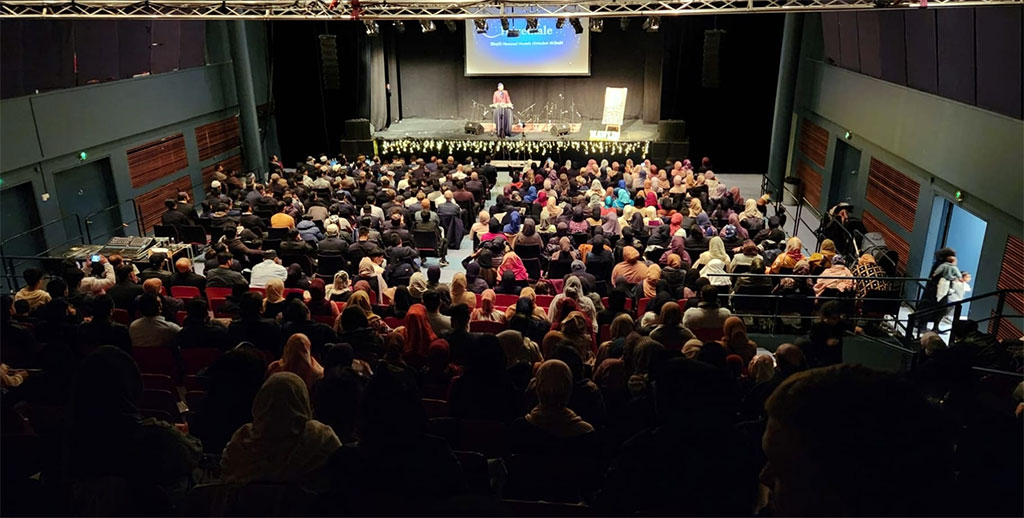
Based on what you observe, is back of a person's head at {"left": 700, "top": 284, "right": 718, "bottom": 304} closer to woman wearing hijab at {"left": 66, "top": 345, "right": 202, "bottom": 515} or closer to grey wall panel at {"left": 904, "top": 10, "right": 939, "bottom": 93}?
woman wearing hijab at {"left": 66, "top": 345, "right": 202, "bottom": 515}

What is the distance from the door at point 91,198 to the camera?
37.1 feet

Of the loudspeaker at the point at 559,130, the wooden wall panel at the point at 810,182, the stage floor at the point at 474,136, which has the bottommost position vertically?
the wooden wall panel at the point at 810,182

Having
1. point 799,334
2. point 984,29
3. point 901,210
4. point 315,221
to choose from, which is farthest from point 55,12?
point 901,210

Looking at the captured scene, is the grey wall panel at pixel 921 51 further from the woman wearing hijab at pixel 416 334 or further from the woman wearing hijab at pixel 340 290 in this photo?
the woman wearing hijab at pixel 340 290

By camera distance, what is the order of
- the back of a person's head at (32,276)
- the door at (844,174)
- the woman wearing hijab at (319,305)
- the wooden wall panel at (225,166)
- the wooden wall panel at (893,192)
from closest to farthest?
the woman wearing hijab at (319,305) < the back of a person's head at (32,276) < the wooden wall panel at (893,192) < the door at (844,174) < the wooden wall panel at (225,166)

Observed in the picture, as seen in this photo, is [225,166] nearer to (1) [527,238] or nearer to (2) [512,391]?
(1) [527,238]

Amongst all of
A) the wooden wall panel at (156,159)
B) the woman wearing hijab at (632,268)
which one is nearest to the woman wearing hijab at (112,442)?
the woman wearing hijab at (632,268)

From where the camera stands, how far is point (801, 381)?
119 centimetres

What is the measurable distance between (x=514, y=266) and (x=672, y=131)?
10195 millimetres

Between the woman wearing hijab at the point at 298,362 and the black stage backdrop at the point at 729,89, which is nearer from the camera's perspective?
the woman wearing hijab at the point at 298,362

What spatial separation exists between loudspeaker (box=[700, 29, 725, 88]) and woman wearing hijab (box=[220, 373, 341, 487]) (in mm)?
10429

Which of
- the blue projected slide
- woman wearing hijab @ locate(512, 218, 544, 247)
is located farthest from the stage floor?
woman wearing hijab @ locate(512, 218, 544, 247)

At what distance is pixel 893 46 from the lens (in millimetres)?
10344

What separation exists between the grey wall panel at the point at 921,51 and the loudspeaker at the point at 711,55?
2.82m
